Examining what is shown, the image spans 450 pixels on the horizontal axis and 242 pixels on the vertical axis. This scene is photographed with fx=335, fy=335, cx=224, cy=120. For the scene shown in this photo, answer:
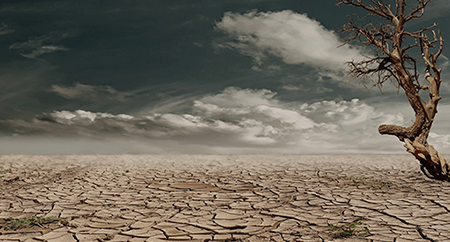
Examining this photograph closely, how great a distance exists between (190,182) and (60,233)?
3036mm

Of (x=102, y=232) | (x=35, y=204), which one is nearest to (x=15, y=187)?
(x=35, y=204)

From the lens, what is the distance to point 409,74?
6465mm

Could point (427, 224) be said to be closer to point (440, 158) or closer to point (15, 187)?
point (440, 158)

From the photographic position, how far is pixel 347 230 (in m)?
3.30

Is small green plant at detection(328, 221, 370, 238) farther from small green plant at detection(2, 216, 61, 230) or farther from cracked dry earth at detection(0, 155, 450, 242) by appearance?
small green plant at detection(2, 216, 61, 230)

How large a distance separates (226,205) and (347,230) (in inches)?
65.2

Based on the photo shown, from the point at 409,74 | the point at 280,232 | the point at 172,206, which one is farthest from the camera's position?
the point at 409,74

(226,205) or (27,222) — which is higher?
(226,205)

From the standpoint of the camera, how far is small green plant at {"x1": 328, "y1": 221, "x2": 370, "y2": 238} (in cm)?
318

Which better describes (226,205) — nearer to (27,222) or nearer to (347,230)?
(347,230)

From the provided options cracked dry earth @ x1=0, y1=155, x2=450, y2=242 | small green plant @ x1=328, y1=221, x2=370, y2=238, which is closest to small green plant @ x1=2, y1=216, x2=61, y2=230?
cracked dry earth @ x1=0, y1=155, x2=450, y2=242

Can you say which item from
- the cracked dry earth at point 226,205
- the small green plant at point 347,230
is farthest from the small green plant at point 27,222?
the small green plant at point 347,230

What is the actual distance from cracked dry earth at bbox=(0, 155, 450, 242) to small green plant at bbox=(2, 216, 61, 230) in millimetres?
82

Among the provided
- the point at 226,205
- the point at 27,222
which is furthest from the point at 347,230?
the point at 27,222
